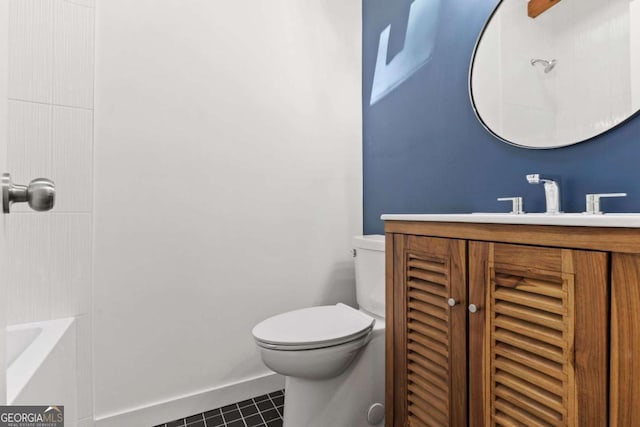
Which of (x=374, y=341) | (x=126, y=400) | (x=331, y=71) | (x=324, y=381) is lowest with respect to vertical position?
(x=126, y=400)

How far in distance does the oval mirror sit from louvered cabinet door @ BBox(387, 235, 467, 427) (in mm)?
561

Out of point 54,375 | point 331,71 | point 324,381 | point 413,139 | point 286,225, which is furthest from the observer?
point 331,71

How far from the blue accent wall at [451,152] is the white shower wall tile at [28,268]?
154 centimetres

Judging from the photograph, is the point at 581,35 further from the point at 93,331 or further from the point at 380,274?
the point at 93,331

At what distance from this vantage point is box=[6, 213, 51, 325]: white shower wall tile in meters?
1.15

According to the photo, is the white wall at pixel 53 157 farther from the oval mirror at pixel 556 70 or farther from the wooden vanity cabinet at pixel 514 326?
the oval mirror at pixel 556 70

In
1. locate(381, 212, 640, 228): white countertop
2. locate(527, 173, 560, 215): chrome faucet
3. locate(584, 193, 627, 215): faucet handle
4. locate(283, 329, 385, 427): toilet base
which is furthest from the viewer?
locate(283, 329, 385, 427): toilet base

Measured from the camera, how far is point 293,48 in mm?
1770

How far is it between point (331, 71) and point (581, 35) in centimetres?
123

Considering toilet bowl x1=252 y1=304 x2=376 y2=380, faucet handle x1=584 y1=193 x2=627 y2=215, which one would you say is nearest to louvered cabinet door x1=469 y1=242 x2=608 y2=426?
faucet handle x1=584 y1=193 x2=627 y2=215

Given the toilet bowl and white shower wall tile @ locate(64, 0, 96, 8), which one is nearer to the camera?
the toilet bowl

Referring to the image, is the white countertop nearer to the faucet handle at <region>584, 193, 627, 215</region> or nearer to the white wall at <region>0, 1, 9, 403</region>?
Result: the faucet handle at <region>584, 193, 627, 215</region>

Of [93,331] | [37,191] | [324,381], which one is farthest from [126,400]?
[37,191]

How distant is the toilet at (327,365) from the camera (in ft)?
3.68
